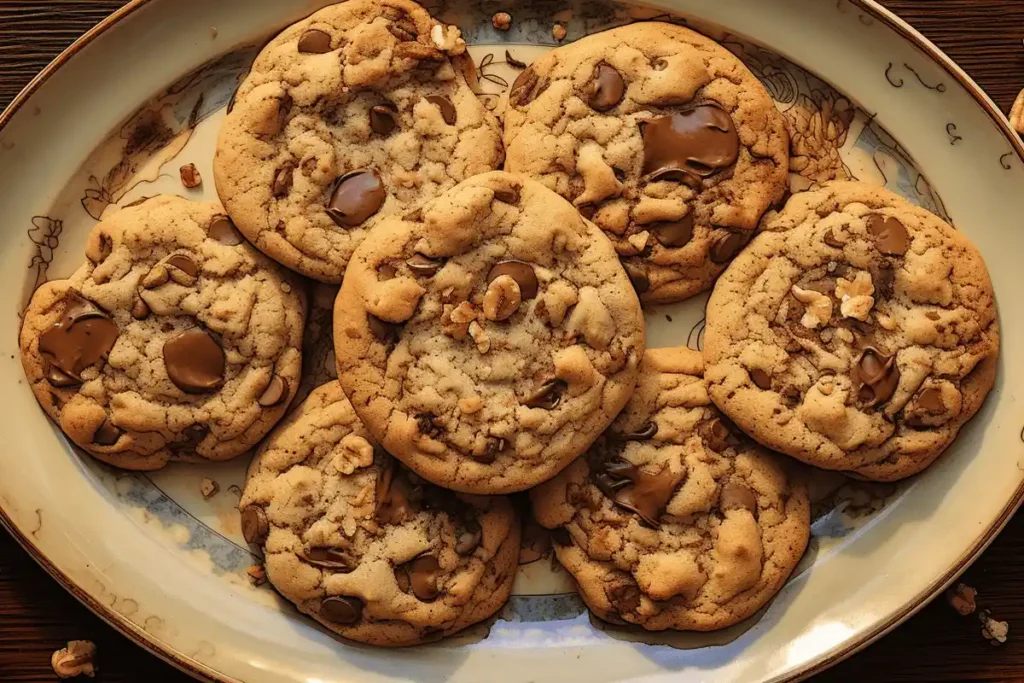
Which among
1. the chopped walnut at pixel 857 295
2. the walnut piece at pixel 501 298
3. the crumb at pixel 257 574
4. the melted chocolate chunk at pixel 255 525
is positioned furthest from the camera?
the crumb at pixel 257 574

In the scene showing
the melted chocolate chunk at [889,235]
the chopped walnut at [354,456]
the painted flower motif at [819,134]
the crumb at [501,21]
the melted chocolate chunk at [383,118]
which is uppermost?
the crumb at [501,21]

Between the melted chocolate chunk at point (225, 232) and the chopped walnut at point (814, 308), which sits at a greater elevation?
the melted chocolate chunk at point (225, 232)

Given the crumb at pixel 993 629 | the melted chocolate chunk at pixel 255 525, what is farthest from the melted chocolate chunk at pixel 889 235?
the melted chocolate chunk at pixel 255 525

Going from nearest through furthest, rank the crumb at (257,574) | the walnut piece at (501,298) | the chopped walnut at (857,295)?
the walnut piece at (501,298), the chopped walnut at (857,295), the crumb at (257,574)

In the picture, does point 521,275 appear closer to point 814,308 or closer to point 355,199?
point 355,199

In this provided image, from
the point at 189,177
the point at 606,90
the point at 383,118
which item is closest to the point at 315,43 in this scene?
the point at 383,118

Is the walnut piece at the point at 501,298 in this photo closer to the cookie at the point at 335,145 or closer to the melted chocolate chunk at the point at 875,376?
the cookie at the point at 335,145
